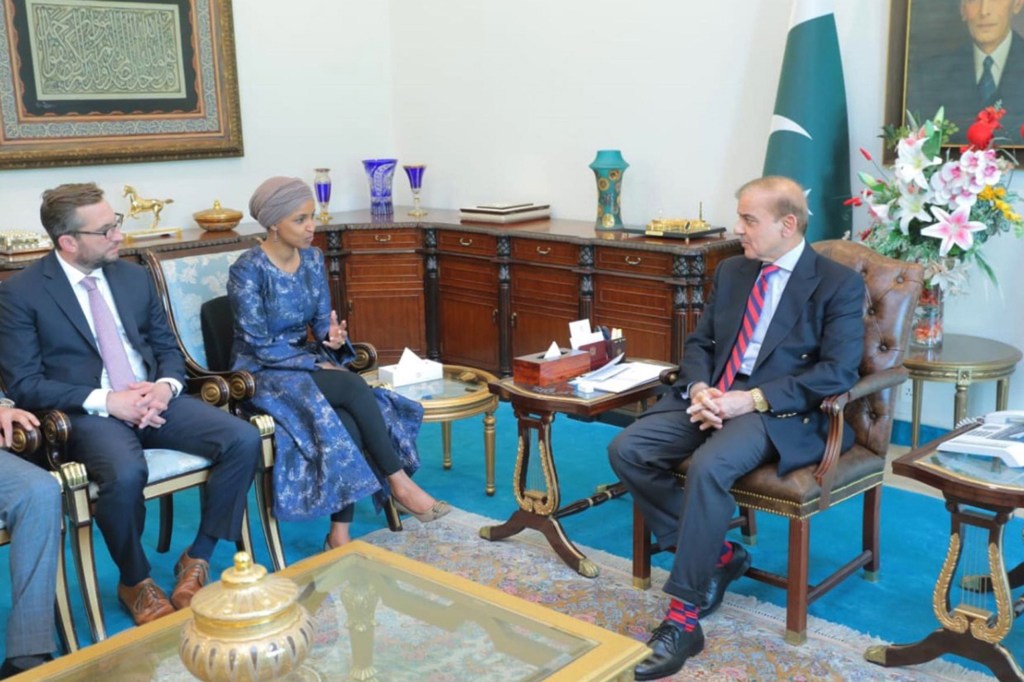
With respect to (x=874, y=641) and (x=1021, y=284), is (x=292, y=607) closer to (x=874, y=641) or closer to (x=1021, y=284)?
(x=874, y=641)

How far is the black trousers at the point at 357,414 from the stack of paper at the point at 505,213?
219 centimetres

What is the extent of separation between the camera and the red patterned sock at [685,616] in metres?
3.12

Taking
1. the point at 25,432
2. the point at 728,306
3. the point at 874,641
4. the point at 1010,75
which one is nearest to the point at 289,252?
the point at 25,432

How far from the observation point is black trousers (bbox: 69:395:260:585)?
3.29 meters

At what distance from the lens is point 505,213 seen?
5.95 m

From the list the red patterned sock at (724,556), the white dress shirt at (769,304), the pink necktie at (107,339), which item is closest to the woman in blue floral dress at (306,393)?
the pink necktie at (107,339)

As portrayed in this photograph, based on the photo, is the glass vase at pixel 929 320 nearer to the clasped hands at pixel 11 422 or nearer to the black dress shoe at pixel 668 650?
the black dress shoe at pixel 668 650

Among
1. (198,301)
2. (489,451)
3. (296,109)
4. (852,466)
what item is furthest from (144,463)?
(296,109)

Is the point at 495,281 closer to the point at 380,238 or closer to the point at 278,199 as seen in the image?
the point at 380,238

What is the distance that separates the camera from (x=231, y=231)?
233 inches

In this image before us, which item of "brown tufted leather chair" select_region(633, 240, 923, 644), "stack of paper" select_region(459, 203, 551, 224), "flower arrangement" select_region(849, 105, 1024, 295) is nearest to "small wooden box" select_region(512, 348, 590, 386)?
"brown tufted leather chair" select_region(633, 240, 923, 644)

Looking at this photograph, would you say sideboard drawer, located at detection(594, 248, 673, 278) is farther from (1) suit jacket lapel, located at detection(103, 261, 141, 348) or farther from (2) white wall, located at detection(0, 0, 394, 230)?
(1) suit jacket lapel, located at detection(103, 261, 141, 348)

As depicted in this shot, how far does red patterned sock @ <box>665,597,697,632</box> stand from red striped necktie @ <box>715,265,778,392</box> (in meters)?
0.75

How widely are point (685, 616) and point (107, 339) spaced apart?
215 centimetres
